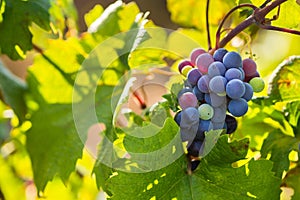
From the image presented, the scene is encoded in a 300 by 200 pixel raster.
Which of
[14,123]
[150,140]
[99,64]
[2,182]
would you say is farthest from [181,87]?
[2,182]

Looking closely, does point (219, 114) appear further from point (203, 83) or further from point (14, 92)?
point (14, 92)

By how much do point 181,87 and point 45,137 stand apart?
0.30 metres

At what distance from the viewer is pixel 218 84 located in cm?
64

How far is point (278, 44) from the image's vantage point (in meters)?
1.11

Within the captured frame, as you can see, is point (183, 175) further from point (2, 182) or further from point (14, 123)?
point (2, 182)

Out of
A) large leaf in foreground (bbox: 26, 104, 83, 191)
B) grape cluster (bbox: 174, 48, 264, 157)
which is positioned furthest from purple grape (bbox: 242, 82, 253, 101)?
A: large leaf in foreground (bbox: 26, 104, 83, 191)

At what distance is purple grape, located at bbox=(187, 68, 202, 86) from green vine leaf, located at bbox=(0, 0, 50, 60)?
0.32 metres

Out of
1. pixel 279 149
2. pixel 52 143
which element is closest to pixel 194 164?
pixel 279 149

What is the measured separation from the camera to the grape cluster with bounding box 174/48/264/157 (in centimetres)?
65

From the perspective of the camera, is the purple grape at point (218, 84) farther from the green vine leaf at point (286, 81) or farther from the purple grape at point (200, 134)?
the green vine leaf at point (286, 81)

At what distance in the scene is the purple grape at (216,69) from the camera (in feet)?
2.14

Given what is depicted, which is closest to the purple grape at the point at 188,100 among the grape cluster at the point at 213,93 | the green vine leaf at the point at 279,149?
the grape cluster at the point at 213,93

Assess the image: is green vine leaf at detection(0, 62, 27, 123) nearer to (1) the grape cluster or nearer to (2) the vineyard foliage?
(2) the vineyard foliage

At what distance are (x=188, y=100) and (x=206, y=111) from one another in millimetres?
23
